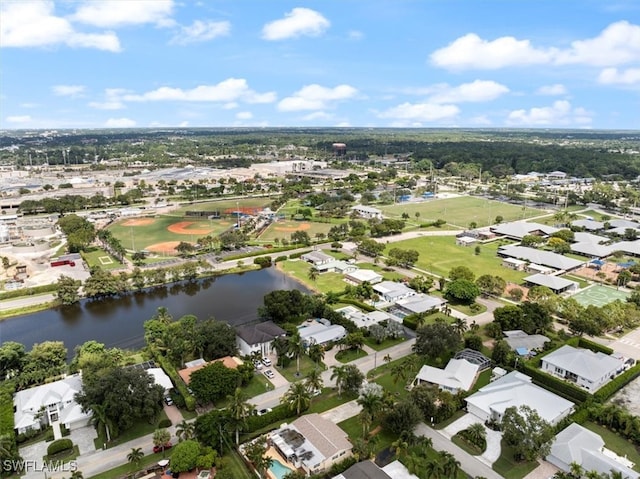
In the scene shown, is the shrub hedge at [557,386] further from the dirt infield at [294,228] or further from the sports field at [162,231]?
the dirt infield at [294,228]

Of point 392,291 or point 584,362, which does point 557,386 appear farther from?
point 392,291

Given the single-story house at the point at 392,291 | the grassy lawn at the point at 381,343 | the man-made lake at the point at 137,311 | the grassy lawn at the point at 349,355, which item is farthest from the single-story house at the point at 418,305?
the man-made lake at the point at 137,311

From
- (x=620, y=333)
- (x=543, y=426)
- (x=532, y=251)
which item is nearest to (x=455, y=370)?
(x=543, y=426)

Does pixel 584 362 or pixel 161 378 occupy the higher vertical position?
pixel 584 362

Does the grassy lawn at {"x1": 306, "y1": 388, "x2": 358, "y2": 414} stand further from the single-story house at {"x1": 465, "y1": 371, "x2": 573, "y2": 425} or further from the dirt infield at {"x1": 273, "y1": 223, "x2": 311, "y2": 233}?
the dirt infield at {"x1": 273, "y1": 223, "x2": 311, "y2": 233}

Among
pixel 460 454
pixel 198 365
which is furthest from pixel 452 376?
pixel 198 365

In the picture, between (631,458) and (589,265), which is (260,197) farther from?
(631,458)

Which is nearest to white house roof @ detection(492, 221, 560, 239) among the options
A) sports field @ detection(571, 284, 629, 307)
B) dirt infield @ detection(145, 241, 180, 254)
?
sports field @ detection(571, 284, 629, 307)
